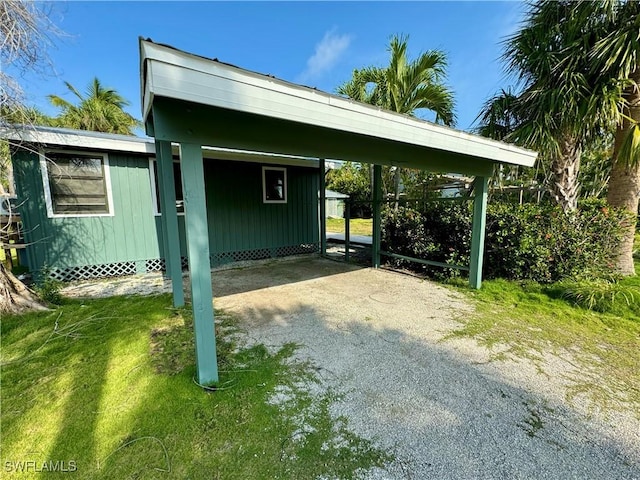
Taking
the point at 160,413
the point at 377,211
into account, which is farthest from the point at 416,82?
the point at 160,413

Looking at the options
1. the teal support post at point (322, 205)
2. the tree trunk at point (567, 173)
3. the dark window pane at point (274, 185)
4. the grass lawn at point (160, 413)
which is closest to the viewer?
the grass lawn at point (160, 413)

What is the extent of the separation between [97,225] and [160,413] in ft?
17.0

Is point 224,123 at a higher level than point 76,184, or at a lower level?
higher

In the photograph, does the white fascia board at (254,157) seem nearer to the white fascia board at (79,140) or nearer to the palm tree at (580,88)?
the white fascia board at (79,140)

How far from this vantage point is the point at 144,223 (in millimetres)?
5992

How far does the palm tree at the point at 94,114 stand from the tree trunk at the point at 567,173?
53.9 ft

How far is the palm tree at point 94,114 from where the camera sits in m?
12.1

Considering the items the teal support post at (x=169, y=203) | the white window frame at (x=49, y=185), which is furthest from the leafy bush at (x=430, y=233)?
the white window frame at (x=49, y=185)

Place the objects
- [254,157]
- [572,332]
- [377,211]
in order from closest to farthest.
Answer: [572,332] < [377,211] < [254,157]

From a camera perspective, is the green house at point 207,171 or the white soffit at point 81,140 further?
the white soffit at point 81,140

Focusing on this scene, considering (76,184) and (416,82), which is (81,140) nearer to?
(76,184)

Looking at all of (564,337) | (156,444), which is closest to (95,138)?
(156,444)

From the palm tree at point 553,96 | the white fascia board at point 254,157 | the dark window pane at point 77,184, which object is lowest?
the dark window pane at point 77,184

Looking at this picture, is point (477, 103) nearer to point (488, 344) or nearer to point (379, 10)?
point (379, 10)
